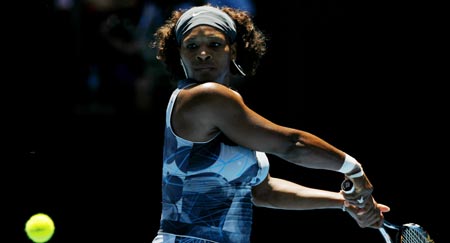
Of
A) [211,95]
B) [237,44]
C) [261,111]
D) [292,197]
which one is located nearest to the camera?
[211,95]

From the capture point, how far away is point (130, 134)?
547cm

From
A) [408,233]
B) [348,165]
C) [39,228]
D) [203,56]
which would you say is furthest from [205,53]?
[39,228]

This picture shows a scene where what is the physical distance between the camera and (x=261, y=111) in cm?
553

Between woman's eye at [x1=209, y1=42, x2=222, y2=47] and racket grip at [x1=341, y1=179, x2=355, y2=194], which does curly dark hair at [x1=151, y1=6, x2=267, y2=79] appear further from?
racket grip at [x1=341, y1=179, x2=355, y2=194]

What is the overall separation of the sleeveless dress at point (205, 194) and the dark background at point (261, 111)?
7.67ft

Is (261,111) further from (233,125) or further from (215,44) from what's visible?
(233,125)

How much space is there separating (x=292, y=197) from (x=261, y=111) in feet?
6.30

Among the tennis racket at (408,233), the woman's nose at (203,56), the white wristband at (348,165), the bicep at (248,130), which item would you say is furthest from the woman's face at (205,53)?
the tennis racket at (408,233)

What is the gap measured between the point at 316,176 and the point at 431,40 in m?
1.16

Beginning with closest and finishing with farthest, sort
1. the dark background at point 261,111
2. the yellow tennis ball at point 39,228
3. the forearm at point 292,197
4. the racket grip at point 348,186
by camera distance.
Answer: the racket grip at point 348,186 < the forearm at point 292,197 < the yellow tennis ball at point 39,228 < the dark background at point 261,111

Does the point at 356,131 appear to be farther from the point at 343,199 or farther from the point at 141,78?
the point at 343,199

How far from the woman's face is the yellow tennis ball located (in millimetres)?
2146

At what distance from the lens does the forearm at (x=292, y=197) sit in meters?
3.59

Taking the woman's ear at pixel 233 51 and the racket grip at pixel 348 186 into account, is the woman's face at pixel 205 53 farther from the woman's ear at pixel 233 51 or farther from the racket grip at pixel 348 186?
the racket grip at pixel 348 186
